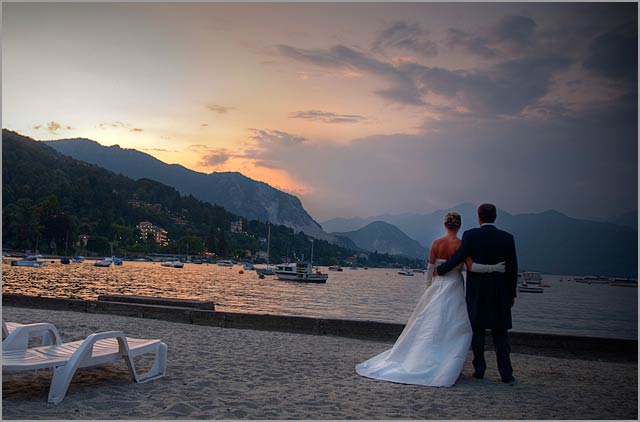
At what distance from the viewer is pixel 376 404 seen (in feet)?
18.5

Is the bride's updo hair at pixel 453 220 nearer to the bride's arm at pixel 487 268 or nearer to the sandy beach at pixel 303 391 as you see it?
the bride's arm at pixel 487 268

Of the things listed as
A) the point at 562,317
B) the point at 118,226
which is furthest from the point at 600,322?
the point at 118,226

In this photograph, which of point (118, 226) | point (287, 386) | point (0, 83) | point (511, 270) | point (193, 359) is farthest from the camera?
point (118, 226)

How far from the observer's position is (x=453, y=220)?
7.37 meters

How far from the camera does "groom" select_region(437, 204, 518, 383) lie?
6.88 metres

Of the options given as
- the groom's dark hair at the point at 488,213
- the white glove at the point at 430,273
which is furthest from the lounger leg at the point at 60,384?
the groom's dark hair at the point at 488,213

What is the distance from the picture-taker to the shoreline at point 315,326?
31.2 feet

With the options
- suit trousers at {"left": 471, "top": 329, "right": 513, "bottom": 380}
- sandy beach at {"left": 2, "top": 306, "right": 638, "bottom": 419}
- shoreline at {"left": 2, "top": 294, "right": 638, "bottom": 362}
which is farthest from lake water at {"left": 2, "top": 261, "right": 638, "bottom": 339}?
suit trousers at {"left": 471, "top": 329, "right": 513, "bottom": 380}

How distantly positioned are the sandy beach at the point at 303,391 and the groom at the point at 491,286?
547 millimetres

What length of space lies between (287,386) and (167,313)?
6863 mm

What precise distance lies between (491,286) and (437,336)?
0.92m

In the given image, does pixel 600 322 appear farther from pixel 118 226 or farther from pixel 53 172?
pixel 53 172

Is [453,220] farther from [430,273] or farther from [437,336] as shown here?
[437,336]

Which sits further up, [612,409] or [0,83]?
[0,83]
